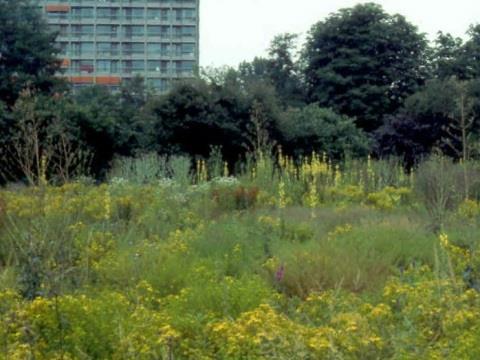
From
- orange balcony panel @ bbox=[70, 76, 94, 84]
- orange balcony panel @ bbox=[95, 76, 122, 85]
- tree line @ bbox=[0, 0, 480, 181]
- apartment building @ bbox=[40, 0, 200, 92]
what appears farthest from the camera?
orange balcony panel @ bbox=[70, 76, 94, 84]

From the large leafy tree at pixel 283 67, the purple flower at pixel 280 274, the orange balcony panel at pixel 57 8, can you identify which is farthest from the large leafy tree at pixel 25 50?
the purple flower at pixel 280 274

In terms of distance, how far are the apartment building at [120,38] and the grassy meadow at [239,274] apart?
46445 millimetres

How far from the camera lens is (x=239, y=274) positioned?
7.85m

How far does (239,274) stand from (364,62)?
34822mm

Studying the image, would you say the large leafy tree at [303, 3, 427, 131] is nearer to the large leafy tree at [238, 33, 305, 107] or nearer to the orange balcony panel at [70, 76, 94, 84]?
the large leafy tree at [238, 33, 305, 107]

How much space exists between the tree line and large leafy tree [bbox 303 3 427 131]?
0.19 feet

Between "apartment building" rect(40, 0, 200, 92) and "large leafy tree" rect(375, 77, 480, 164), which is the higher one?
"apartment building" rect(40, 0, 200, 92)

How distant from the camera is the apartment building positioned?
198 feet

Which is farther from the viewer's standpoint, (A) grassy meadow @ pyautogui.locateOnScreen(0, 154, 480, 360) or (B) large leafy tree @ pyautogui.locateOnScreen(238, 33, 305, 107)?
(B) large leafy tree @ pyautogui.locateOnScreen(238, 33, 305, 107)

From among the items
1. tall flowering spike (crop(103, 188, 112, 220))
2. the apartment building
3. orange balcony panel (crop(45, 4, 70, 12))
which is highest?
orange balcony panel (crop(45, 4, 70, 12))

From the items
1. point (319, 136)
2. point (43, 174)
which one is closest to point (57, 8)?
point (319, 136)

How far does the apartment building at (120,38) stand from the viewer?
60.4 m

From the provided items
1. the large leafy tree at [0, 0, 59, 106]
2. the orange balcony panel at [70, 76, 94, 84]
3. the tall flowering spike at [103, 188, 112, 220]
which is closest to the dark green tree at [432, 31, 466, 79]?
the large leafy tree at [0, 0, 59, 106]

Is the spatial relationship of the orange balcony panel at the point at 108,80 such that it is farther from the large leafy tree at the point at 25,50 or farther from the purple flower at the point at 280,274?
the purple flower at the point at 280,274
